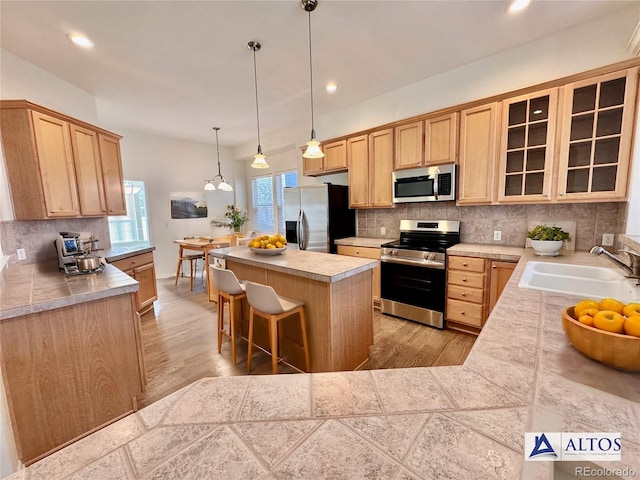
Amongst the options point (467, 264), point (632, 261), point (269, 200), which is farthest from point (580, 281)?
point (269, 200)

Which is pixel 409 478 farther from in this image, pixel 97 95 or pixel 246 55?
pixel 97 95

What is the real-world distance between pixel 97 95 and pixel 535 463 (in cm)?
500

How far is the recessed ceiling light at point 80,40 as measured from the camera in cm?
227

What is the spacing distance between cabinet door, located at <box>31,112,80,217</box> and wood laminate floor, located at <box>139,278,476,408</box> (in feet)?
5.09

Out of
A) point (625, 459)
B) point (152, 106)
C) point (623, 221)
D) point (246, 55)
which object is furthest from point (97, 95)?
point (623, 221)

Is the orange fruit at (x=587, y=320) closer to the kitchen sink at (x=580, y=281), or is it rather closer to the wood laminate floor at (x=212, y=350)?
the kitchen sink at (x=580, y=281)

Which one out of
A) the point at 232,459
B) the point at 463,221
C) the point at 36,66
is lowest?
the point at 232,459

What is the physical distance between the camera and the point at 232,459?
0.51 meters

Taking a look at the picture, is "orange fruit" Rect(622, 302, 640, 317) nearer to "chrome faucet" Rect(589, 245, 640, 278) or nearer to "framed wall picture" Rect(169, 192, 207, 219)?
"chrome faucet" Rect(589, 245, 640, 278)

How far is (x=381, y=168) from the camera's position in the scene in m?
3.54

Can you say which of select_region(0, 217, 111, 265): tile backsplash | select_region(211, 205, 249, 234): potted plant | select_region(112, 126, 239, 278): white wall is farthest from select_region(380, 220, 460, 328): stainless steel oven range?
select_region(112, 126, 239, 278): white wall

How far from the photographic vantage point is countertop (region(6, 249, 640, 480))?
19.1 inches

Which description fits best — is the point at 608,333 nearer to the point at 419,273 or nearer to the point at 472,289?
the point at 472,289

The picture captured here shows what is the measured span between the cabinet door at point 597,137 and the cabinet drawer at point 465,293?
1.12 m
